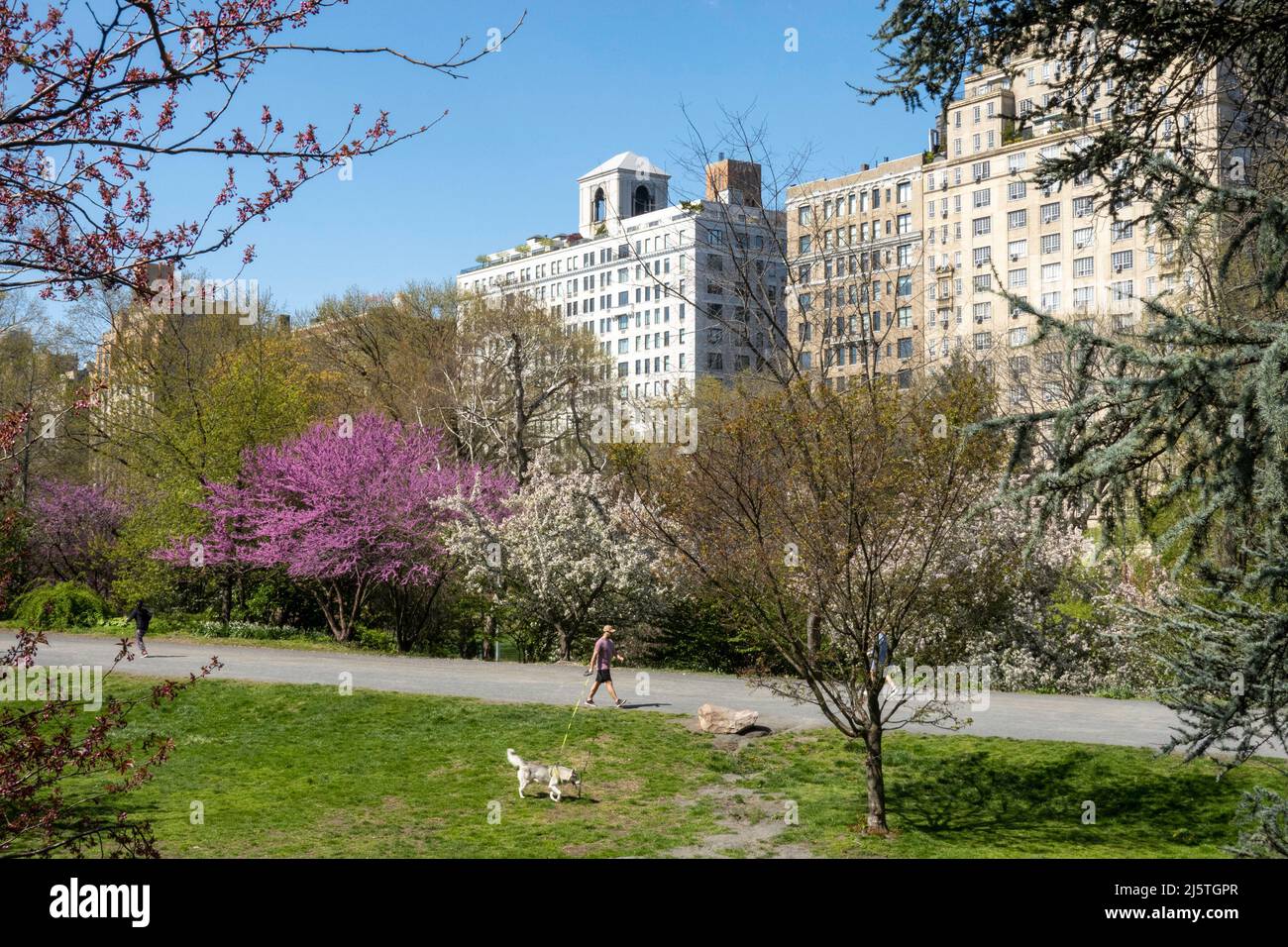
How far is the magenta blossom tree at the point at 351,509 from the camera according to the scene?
29.4 m

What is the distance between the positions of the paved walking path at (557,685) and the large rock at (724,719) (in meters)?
0.36

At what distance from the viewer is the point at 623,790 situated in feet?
52.7

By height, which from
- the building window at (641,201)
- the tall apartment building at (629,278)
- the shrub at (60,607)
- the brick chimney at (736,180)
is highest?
the building window at (641,201)

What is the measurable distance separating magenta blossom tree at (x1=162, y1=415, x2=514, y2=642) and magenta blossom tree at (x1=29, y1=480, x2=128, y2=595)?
5.66m

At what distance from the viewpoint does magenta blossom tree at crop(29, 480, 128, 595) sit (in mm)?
36094

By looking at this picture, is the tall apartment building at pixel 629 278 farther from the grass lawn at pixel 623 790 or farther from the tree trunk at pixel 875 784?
the tree trunk at pixel 875 784

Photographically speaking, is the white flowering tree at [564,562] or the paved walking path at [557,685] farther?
the white flowering tree at [564,562]

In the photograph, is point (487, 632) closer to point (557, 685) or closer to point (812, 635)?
point (557, 685)

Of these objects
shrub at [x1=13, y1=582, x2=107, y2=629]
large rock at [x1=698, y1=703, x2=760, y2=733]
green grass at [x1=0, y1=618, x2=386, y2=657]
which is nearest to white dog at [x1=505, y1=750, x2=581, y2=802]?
large rock at [x1=698, y1=703, x2=760, y2=733]

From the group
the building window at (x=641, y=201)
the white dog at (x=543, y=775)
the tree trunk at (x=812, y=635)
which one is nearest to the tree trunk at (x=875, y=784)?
the tree trunk at (x=812, y=635)

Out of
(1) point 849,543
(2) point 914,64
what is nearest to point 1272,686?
(2) point 914,64

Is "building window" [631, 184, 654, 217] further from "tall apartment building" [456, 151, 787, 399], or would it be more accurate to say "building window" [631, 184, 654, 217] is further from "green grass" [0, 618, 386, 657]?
"green grass" [0, 618, 386, 657]

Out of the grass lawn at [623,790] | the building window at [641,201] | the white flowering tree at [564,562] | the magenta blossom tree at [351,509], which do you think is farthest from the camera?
the building window at [641,201]
